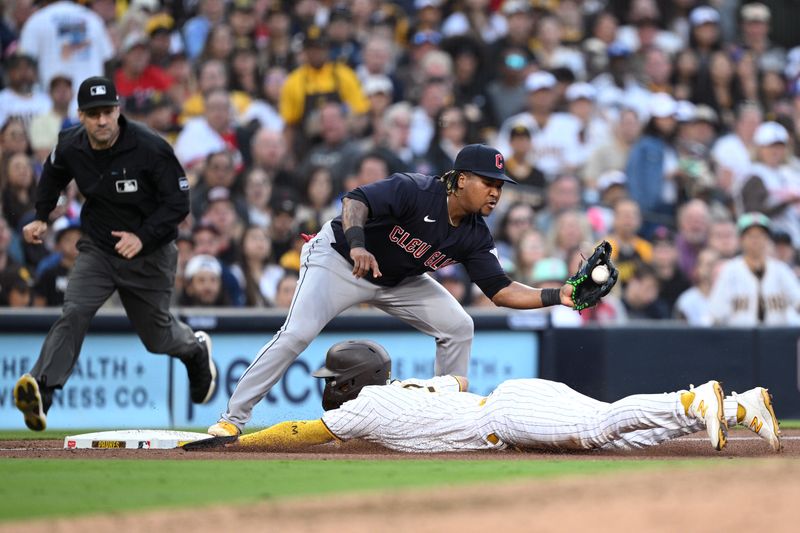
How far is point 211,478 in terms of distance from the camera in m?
6.32

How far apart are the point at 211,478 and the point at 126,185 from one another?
3121 millimetres

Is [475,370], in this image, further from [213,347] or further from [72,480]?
[72,480]

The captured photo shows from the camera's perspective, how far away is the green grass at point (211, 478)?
18.3 feet

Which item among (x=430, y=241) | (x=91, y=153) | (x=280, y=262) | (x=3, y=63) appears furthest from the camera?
(x=3, y=63)

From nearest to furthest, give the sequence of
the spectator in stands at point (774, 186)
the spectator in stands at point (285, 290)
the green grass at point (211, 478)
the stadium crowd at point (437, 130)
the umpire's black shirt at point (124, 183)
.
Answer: the green grass at point (211, 478) < the umpire's black shirt at point (124, 183) < the spectator in stands at point (285, 290) < the stadium crowd at point (437, 130) < the spectator in stands at point (774, 186)

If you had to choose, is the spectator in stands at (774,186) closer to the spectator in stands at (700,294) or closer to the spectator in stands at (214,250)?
the spectator in stands at (700,294)

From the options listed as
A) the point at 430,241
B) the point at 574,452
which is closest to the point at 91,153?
the point at 430,241

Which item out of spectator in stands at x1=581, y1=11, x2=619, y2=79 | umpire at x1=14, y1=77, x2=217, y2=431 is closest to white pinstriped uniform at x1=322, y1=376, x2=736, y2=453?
umpire at x1=14, y1=77, x2=217, y2=431

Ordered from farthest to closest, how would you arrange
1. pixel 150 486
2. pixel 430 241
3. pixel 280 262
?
pixel 280 262 → pixel 430 241 → pixel 150 486

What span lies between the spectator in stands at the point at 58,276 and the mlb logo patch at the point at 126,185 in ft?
9.13

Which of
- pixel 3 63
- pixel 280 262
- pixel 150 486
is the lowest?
pixel 150 486

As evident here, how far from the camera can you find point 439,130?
14641 millimetres

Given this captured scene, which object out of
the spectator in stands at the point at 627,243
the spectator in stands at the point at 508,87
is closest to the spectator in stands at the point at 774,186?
the spectator in stands at the point at 627,243

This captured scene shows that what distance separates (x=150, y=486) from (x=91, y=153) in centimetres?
337
